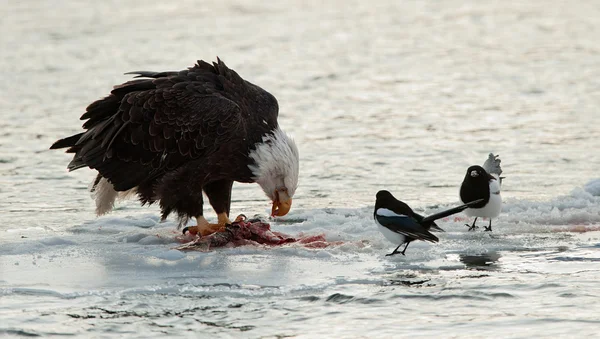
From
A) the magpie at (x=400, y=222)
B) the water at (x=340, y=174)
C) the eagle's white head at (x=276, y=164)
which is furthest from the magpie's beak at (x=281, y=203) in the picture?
the magpie at (x=400, y=222)

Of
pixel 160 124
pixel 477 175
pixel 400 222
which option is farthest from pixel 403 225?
pixel 160 124

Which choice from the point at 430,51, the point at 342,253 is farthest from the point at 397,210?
the point at 430,51

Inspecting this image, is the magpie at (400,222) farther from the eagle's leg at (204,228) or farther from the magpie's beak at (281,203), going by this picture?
the eagle's leg at (204,228)

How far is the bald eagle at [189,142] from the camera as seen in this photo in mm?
7145

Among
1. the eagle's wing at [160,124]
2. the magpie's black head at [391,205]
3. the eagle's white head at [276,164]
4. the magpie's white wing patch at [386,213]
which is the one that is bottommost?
the magpie's white wing patch at [386,213]

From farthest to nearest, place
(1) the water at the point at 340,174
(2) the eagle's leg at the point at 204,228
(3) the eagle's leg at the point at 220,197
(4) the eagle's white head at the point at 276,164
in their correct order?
(3) the eagle's leg at the point at 220,197 → (2) the eagle's leg at the point at 204,228 → (4) the eagle's white head at the point at 276,164 → (1) the water at the point at 340,174

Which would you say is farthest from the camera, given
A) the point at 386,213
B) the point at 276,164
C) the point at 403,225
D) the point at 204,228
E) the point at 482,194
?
the point at 204,228

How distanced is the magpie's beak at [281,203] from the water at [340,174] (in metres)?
0.36

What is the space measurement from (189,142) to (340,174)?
2.80 m

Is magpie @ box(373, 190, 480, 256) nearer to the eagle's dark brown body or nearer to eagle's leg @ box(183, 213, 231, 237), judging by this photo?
the eagle's dark brown body

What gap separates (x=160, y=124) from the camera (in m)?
7.29

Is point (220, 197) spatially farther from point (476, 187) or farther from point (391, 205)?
point (476, 187)

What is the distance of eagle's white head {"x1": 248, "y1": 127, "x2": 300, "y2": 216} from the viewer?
23.3ft

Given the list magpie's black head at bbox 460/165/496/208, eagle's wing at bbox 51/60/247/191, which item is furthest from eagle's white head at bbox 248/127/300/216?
magpie's black head at bbox 460/165/496/208
